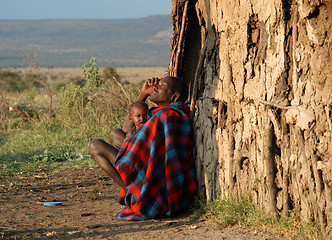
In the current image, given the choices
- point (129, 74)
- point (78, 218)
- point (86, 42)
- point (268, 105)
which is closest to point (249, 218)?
point (268, 105)

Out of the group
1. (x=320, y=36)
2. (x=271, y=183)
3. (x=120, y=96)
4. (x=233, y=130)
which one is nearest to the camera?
(x=320, y=36)

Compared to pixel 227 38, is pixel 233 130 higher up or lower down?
lower down

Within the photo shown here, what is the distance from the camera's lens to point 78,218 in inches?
173

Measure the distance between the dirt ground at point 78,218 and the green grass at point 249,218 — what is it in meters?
0.06

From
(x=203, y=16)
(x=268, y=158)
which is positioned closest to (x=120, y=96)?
(x=203, y=16)

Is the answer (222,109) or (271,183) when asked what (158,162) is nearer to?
(222,109)

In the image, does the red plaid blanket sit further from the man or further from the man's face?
the man's face

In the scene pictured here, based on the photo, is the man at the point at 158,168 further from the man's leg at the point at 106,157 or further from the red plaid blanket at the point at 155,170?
the man's leg at the point at 106,157

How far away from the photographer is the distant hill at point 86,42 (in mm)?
72562

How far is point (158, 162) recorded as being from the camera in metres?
4.19

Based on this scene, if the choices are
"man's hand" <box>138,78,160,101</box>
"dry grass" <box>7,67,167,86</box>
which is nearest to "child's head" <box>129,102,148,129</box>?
"man's hand" <box>138,78,160,101</box>

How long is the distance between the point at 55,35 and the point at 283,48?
10299 cm

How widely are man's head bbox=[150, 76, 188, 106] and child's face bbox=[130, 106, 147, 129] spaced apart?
0.25 meters

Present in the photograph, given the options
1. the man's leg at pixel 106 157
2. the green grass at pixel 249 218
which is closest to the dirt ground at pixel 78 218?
the green grass at pixel 249 218
